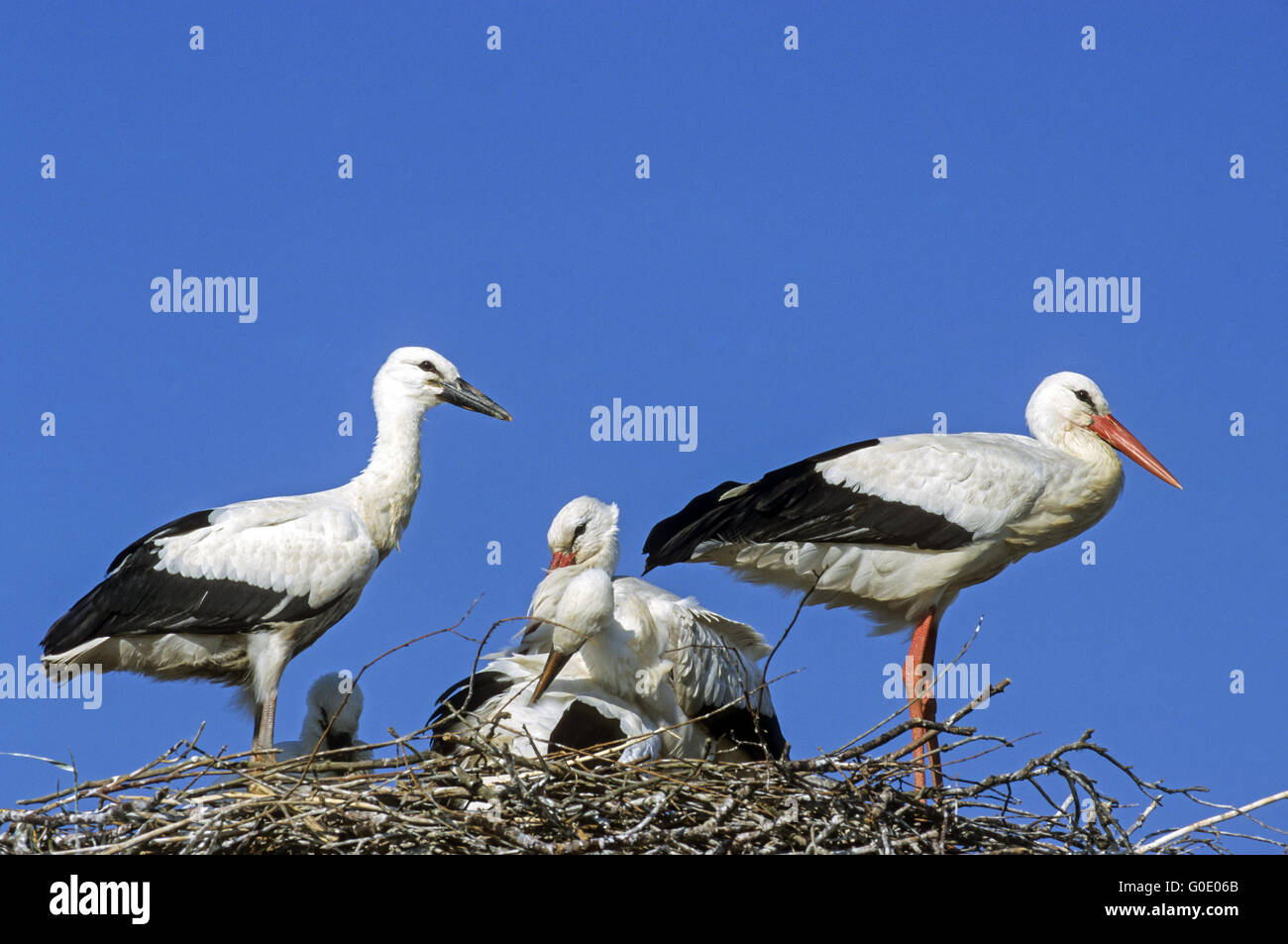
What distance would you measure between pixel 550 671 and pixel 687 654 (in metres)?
0.59

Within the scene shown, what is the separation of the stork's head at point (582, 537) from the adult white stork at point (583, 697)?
0.51 metres

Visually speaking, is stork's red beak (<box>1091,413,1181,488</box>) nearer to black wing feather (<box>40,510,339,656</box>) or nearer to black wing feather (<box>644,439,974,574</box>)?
black wing feather (<box>644,439,974,574</box>)

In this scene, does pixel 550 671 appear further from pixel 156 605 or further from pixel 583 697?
pixel 156 605

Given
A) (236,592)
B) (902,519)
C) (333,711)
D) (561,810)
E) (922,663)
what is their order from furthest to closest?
(922,663) < (902,519) < (236,592) < (333,711) < (561,810)

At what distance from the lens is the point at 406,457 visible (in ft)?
23.3

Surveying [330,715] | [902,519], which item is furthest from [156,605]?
[902,519]

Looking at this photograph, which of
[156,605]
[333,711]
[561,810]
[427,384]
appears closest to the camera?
[561,810]

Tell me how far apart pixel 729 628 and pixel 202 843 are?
102 inches

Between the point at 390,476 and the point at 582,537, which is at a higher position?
the point at 390,476

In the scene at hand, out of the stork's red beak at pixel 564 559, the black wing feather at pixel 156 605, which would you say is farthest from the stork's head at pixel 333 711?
the stork's red beak at pixel 564 559

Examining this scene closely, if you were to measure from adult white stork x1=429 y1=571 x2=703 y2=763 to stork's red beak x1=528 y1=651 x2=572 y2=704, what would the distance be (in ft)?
0.08

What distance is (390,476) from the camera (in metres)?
7.05

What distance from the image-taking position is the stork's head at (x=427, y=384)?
285 inches

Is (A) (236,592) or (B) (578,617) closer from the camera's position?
(B) (578,617)
